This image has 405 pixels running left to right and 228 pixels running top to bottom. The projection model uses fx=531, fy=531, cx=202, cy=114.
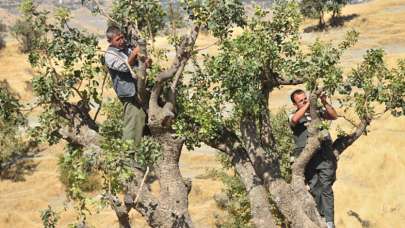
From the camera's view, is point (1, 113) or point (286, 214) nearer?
point (1, 113)

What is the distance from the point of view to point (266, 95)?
367 inches

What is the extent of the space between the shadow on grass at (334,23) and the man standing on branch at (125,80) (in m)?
60.8

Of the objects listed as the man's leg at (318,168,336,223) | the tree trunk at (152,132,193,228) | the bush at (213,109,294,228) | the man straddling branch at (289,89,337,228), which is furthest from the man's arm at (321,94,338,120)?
the bush at (213,109,294,228)

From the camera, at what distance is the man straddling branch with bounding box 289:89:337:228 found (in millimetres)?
9148

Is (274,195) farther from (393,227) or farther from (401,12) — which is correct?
(401,12)

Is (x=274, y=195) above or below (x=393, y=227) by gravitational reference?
below

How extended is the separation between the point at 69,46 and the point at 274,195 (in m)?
4.24

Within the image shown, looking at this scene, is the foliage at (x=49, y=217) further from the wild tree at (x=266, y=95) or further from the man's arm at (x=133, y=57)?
the man's arm at (x=133, y=57)

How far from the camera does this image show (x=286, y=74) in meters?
9.10

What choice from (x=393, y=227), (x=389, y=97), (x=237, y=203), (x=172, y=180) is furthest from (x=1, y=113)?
(x=393, y=227)

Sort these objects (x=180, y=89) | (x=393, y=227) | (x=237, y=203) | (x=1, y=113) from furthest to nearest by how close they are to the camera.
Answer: (x=393, y=227) < (x=237, y=203) < (x=180, y=89) < (x=1, y=113)

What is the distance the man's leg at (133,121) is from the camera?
8234 mm

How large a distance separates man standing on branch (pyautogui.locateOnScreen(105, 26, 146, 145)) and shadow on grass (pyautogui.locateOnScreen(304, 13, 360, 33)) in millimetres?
60757

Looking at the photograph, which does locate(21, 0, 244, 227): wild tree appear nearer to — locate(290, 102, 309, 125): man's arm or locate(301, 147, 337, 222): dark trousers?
locate(290, 102, 309, 125): man's arm
